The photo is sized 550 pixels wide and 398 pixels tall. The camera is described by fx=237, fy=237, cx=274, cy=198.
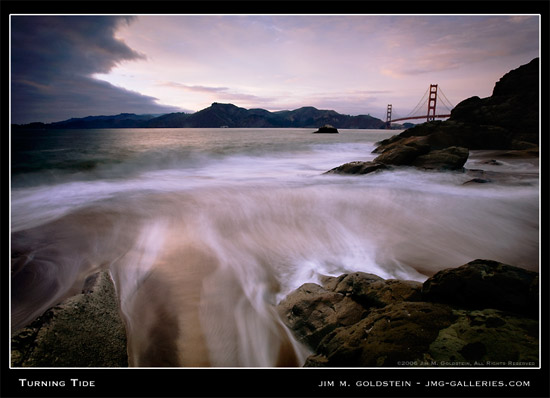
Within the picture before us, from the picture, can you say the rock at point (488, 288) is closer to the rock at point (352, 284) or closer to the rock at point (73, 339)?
the rock at point (352, 284)

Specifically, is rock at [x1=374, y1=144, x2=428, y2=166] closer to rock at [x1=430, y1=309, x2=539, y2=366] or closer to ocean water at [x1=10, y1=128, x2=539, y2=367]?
ocean water at [x1=10, y1=128, x2=539, y2=367]

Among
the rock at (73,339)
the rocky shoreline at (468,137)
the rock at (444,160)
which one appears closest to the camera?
the rock at (73,339)

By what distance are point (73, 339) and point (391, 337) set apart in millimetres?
2316

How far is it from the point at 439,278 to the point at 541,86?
2042 millimetres

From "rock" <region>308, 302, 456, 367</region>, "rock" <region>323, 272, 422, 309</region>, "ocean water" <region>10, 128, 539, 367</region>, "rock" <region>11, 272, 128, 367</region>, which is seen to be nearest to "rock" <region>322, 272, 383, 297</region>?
"rock" <region>323, 272, 422, 309</region>

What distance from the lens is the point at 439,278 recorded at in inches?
76.1

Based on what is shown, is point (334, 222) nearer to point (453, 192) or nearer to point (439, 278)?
point (439, 278)

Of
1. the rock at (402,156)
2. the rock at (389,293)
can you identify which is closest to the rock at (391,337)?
the rock at (389,293)

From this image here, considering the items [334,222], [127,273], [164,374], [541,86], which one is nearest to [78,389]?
[164,374]

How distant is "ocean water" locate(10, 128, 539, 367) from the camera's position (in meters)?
2.24

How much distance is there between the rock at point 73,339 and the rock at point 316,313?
1.44 meters

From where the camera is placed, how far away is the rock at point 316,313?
2094 millimetres

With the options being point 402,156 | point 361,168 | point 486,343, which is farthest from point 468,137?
point 486,343

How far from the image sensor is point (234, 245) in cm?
366
